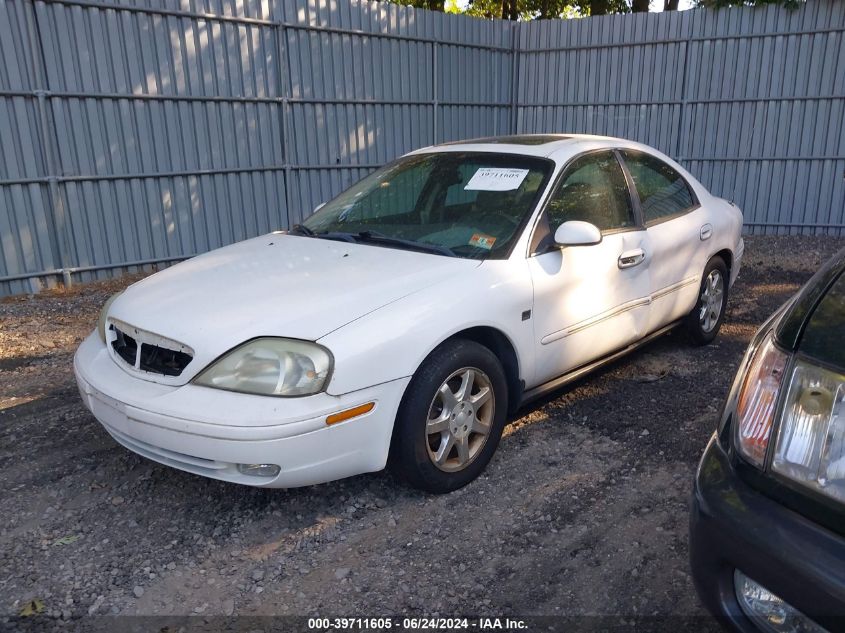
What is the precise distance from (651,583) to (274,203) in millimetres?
7379

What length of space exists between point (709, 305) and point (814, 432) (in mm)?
3747

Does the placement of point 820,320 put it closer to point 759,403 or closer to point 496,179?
point 759,403

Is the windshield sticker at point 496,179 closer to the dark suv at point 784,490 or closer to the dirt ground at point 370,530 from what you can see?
the dirt ground at point 370,530

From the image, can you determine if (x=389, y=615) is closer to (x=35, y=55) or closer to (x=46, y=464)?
(x=46, y=464)

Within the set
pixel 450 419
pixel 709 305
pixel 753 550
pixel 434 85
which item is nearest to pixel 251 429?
pixel 450 419

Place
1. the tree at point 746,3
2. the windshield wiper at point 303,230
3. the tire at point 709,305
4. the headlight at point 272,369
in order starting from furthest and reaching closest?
the tree at point 746,3, the tire at point 709,305, the windshield wiper at point 303,230, the headlight at point 272,369

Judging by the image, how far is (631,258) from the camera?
412cm

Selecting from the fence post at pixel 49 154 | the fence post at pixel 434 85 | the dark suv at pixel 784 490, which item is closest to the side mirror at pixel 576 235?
the dark suv at pixel 784 490

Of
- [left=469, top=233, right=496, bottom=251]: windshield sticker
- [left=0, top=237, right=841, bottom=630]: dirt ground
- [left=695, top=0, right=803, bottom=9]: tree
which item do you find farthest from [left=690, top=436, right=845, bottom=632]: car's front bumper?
[left=695, top=0, right=803, bottom=9]: tree

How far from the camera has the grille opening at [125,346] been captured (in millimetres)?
3248

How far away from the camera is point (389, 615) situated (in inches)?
101

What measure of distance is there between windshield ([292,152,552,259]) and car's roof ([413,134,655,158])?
2.8 inches

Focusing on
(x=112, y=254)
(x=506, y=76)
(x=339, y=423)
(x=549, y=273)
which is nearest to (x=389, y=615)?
Answer: (x=339, y=423)

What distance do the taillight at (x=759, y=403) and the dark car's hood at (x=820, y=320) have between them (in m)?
0.06
